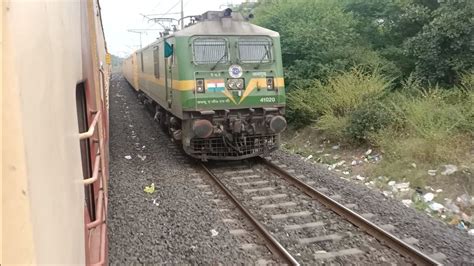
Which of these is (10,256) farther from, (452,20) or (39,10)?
(452,20)

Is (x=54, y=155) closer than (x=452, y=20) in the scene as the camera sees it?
Yes

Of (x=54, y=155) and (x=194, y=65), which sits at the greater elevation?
(x=194, y=65)

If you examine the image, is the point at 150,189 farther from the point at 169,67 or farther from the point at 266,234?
the point at 169,67

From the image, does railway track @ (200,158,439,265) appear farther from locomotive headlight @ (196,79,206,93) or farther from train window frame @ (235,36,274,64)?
train window frame @ (235,36,274,64)

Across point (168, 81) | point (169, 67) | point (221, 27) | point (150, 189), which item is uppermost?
point (221, 27)

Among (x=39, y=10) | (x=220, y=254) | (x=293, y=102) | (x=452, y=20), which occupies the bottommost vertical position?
(x=220, y=254)

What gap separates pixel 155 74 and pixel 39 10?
1084cm

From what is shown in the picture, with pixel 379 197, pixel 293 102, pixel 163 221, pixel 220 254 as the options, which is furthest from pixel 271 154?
pixel 220 254

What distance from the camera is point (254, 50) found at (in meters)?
9.14

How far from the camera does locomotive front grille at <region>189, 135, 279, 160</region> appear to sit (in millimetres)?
9125

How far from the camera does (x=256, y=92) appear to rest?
29.5 ft

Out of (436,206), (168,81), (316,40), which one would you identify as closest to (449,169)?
(436,206)

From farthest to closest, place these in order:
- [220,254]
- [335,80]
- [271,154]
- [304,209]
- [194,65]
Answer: [335,80] < [271,154] < [194,65] < [304,209] < [220,254]

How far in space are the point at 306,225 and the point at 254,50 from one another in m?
4.48
